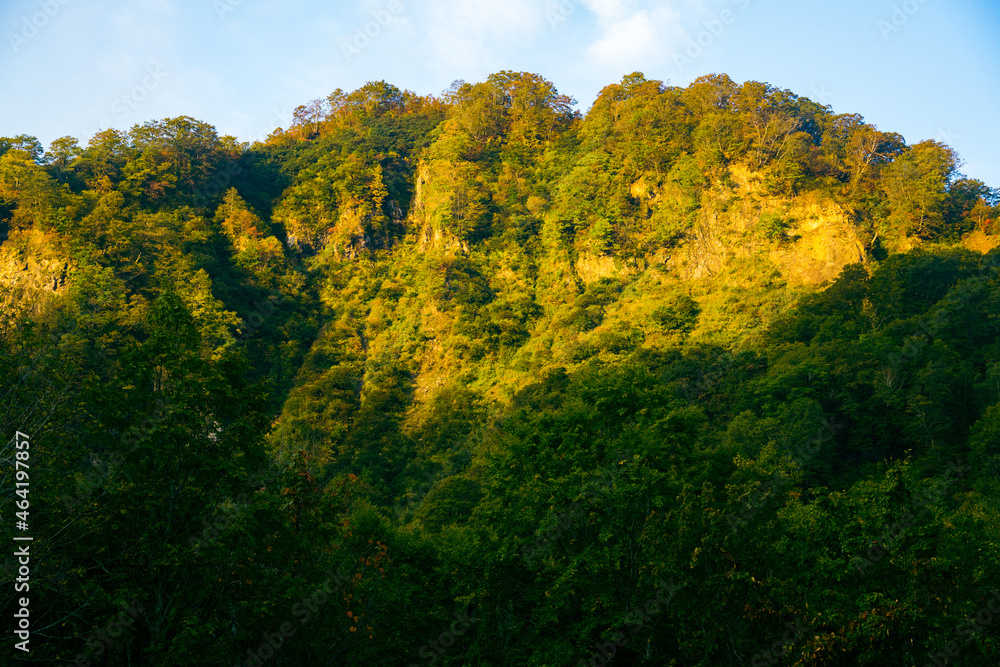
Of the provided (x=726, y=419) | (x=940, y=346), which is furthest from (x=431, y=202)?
(x=940, y=346)

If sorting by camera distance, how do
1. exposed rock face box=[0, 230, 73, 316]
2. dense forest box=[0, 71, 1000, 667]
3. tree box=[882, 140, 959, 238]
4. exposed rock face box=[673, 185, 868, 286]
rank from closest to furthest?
dense forest box=[0, 71, 1000, 667], exposed rock face box=[673, 185, 868, 286], tree box=[882, 140, 959, 238], exposed rock face box=[0, 230, 73, 316]

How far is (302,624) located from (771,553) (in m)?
9.64

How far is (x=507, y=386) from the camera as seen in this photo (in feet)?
164

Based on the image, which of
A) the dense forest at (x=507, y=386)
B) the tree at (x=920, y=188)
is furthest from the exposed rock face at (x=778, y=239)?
the tree at (x=920, y=188)

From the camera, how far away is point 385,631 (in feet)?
60.6

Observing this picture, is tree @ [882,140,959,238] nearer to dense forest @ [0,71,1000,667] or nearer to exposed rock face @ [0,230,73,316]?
dense forest @ [0,71,1000,667]

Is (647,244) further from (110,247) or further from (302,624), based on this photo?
(302,624)

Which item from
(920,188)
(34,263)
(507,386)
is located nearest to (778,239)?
(920,188)

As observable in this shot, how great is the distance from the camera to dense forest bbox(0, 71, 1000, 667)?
1328 centimetres

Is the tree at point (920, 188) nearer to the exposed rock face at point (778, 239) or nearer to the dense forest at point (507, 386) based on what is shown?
the dense forest at point (507, 386)

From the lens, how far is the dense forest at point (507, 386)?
1328cm

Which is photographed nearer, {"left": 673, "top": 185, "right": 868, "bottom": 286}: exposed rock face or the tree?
{"left": 673, "top": 185, "right": 868, "bottom": 286}: exposed rock face

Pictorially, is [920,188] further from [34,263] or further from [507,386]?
[34,263]

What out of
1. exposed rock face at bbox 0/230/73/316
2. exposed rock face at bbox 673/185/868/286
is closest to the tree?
exposed rock face at bbox 673/185/868/286
